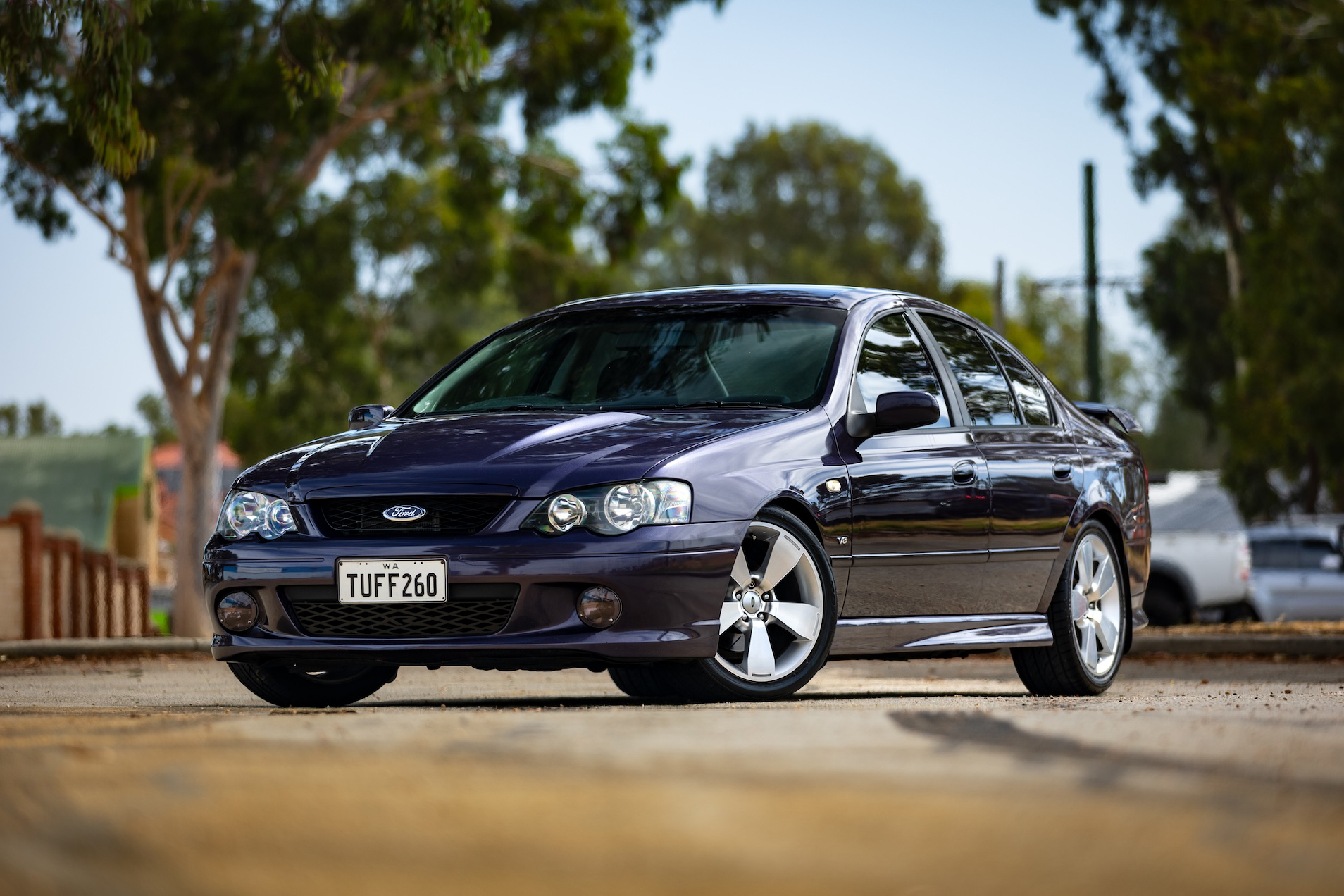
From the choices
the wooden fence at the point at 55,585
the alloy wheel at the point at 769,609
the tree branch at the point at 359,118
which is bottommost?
the wooden fence at the point at 55,585

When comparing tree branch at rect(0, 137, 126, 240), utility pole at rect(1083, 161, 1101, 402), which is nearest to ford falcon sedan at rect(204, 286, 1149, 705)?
tree branch at rect(0, 137, 126, 240)

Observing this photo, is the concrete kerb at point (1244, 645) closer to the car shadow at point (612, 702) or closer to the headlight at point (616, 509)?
the car shadow at point (612, 702)

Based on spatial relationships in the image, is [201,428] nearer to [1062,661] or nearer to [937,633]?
[1062,661]

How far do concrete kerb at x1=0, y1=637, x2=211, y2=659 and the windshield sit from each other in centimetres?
590

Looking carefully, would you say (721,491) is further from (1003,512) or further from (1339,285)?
(1339,285)

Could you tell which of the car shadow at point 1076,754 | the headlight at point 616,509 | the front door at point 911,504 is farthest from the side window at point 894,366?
the car shadow at point 1076,754

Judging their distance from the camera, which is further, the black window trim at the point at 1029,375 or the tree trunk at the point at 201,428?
the tree trunk at the point at 201,428

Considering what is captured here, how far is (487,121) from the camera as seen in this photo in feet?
101

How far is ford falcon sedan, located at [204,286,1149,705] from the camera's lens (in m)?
6.45

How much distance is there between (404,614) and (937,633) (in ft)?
7.05

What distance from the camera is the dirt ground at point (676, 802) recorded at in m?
3.11

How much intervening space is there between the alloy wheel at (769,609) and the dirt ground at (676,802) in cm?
50

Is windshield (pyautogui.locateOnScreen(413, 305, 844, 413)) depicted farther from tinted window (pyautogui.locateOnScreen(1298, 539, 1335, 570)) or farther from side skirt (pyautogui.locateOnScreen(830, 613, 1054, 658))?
tinted window (pyautogui.locateOnScreen(1298, 539, 1335, 570))

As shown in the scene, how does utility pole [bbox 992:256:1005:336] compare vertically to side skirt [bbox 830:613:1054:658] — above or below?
above
